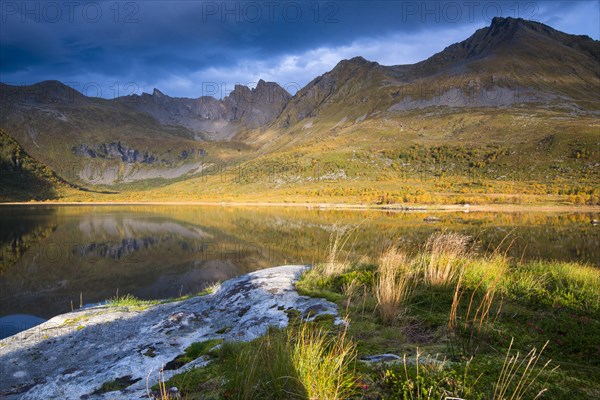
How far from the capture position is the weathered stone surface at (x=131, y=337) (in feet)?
19.6

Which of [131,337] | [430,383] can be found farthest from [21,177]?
[430,383]

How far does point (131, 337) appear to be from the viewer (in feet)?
27.2

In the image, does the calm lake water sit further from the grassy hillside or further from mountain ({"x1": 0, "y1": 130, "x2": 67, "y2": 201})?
mountain ({"x1": 0, "y1": 130, "x2": 67, "y2": 201})

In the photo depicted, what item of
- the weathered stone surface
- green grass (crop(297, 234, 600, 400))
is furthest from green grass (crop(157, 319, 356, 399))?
the weathered stone surface

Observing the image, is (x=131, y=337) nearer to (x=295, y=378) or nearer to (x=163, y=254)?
(x=295, y=378)

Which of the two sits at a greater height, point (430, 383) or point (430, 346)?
point (430, 383)

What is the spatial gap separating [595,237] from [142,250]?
128 feet

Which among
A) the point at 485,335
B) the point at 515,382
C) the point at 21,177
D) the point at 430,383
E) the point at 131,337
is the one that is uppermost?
the point at 21,177

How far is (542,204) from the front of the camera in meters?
61.7

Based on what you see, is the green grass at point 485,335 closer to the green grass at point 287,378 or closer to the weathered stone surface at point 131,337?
the green grass at point 287,378

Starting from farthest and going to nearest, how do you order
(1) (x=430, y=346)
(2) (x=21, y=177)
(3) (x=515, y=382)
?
(2) (x=21, y=177), (1) (x=430, y=346), (3) (x=515, y=382)

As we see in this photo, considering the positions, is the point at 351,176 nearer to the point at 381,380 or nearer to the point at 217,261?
the point at 217,261

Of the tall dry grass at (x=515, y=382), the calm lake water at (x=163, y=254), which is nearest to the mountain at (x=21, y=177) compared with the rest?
the calm lake water at (x=163, y=254)

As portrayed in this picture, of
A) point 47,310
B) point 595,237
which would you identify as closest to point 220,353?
point 47,310
